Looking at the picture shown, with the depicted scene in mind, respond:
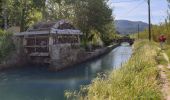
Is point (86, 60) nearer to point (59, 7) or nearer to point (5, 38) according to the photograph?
point (5, 38)

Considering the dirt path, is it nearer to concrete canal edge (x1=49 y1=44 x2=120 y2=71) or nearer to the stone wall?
concrete canal edge (x1=49 y1=44 x2=120 y2=71)

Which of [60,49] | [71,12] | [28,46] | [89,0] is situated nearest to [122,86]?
[60,49]

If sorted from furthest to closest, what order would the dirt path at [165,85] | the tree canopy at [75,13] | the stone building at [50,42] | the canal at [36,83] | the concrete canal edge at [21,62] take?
the tree canopy at [75,13]
the stone building at [50,42]
the concrete canal edge at [21,62]
the canal at [36,83]
the dirt path at [165,85]

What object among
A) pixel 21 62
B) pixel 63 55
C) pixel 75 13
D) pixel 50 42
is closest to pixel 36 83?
pixel 50 42

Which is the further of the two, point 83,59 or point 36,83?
point 83,59

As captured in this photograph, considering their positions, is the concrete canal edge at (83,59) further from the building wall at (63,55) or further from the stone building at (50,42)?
the stone building at (50,42)

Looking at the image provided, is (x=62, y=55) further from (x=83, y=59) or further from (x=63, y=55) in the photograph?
(x=83, y=59)

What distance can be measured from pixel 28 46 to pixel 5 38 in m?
3.26

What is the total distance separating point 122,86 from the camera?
34.9ft

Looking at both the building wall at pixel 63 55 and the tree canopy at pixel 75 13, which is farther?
the tree canopy at pixel 75 13

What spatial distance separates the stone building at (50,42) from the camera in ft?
102

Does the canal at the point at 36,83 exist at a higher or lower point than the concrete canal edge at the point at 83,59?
lower

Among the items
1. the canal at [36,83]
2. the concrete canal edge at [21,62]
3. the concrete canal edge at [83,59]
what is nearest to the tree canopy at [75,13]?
the concrete canal edge at [83,59]

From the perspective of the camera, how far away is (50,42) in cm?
3125
